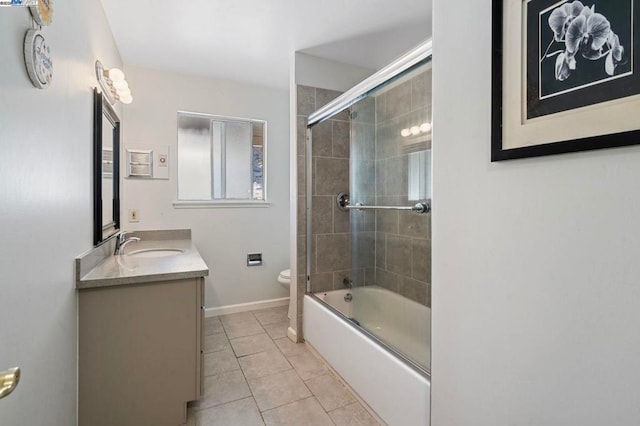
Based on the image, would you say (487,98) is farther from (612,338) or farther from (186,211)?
(186,211)

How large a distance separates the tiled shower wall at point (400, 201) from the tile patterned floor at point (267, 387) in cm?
90

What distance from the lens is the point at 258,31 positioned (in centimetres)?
219

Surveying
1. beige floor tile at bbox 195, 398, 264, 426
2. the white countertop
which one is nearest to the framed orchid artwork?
the white countertop

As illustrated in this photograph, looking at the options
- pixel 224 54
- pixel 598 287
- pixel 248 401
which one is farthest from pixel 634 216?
pixel 224 54

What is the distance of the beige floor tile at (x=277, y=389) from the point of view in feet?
5.83

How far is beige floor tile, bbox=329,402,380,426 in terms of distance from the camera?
1.59 meters

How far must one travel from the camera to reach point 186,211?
295 cm

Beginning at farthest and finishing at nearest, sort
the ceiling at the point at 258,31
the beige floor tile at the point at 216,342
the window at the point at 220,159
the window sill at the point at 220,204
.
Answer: the window at the point at 220,159, the window sill at the point at 220,204, the beige floor tile at the point at 216,342, the ceiling at the point at 258,31

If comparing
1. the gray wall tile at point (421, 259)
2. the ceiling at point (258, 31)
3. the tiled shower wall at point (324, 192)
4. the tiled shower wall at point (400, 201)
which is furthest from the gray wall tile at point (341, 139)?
the gray wall tile at point (421, 259)

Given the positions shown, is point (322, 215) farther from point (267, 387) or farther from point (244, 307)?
point (244, 307)

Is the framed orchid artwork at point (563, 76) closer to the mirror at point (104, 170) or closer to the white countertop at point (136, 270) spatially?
the white countertop at point (136, 270)

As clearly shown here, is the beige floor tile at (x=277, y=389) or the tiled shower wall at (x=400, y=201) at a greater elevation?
the tiled shower wall at (x=400, y=201)

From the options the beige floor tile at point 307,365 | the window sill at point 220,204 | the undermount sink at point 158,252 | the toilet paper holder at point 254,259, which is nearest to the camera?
the beige floor tile at point 307,365

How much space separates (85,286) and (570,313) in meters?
A: 1.81
